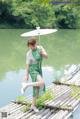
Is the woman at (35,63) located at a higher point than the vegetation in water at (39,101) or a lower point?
higher

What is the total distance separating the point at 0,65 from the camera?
53.2 ft

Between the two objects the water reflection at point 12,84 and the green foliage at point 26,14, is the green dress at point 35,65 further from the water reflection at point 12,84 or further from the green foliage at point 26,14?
the green foliage at point 26,14

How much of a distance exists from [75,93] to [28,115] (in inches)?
75.8

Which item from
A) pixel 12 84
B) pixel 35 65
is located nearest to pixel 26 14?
pixel 12 84

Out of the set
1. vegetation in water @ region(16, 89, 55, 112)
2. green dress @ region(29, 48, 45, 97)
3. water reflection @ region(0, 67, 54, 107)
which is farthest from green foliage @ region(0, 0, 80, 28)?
green dress @ region(29, 48, 45, 97)

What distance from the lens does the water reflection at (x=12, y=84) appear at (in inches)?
392

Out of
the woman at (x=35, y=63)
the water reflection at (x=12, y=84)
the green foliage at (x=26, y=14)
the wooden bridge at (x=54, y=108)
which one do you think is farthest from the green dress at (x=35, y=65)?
the green foliage at (x=26, y=14)

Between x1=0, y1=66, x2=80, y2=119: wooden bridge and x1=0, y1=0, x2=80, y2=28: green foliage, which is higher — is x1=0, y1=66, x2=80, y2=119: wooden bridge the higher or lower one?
the higher one

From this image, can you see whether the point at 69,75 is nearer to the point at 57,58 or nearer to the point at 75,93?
the point at 75,93

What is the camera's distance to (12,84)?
1166 centimetres

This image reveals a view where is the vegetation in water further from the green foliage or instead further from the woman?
the green foliage

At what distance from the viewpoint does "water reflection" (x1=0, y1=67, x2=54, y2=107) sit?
9956 mm

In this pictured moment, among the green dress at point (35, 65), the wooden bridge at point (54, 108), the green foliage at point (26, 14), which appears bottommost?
the green foliage at point (26, 14)

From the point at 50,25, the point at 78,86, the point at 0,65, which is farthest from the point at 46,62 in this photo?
the point at 50,25
